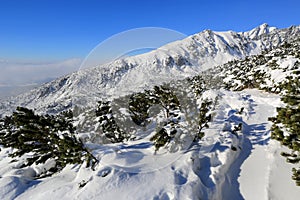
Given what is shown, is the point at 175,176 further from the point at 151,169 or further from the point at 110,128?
the point at 110,128

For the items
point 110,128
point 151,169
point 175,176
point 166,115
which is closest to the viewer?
point 175,176

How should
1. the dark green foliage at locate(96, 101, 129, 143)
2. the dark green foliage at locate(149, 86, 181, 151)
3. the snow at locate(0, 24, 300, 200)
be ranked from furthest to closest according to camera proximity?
the dark green foliage at locate(96, 101, 129, 143), the dark green foliage at locate(149, 86, 181, 151), the snow at locate(0, 24, 300, 200)

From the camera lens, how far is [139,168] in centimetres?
773

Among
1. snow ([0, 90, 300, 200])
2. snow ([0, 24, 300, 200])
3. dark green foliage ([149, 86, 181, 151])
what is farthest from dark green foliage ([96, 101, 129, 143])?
dark green foliage ([149, 86, 181, 151])

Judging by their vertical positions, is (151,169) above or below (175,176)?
above

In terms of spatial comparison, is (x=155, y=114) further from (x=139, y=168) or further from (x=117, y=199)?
(x=117, y=199)

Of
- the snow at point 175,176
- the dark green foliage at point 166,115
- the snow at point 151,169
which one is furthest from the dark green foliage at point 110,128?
the dark green foliage at point 166,115

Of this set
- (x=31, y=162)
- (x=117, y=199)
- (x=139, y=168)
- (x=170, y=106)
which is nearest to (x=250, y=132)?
(x=170, y=106)

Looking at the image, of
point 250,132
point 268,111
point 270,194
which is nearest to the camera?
point 270,194

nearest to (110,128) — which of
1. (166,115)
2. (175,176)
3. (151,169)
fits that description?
(166,115)

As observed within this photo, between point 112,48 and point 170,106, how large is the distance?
4.95 meters

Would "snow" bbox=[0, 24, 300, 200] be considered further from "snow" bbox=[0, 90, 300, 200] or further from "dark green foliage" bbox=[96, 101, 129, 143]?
"dark green foliage" bbox=[96, 101, 129, 143]

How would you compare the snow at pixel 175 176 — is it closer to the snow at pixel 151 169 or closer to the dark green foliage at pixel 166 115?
the snow at pixel 151 169

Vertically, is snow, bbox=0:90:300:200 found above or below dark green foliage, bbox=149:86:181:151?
below
